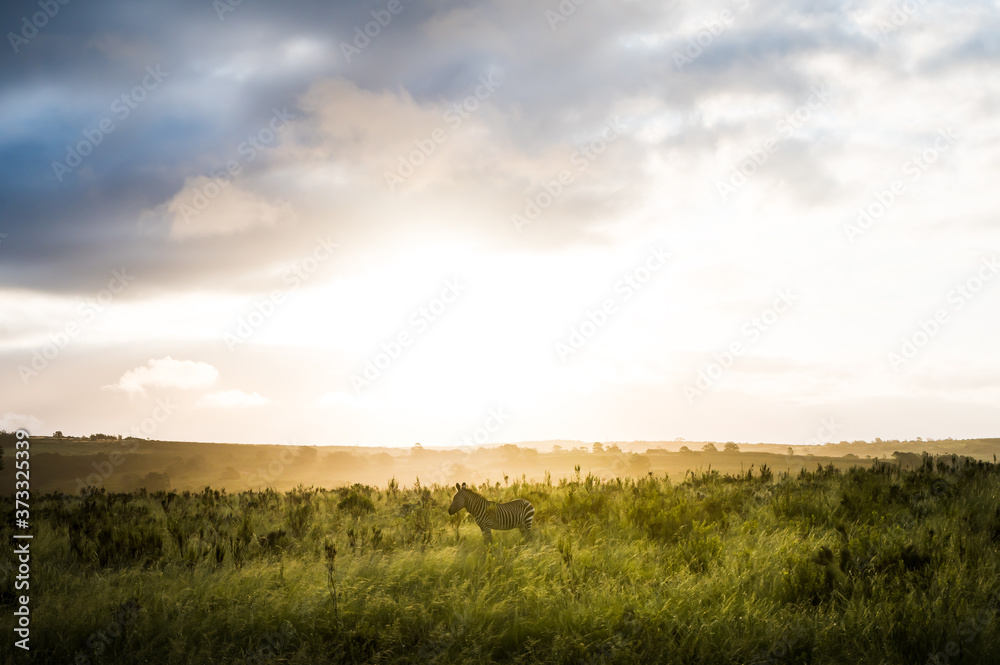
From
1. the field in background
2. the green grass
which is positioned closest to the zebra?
the green grass

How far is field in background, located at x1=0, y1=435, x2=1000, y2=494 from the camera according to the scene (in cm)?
4122

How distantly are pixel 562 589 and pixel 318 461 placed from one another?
5600 cm

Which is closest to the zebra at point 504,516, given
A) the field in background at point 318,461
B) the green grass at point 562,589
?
the green grass at point 562,589

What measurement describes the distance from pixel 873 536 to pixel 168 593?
8547 millimetres

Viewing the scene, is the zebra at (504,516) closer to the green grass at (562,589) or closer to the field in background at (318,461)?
the green grass at (562,589)

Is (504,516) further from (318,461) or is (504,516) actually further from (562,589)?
(318,461)

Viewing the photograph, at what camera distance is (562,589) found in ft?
21.5

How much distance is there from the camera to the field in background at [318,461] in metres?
41.2

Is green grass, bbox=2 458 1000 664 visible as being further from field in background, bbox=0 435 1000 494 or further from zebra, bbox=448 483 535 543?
field in background, bbox=0 435 1000 494

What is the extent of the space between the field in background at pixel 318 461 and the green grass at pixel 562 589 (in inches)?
1089

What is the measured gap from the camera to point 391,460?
6450 centimetres

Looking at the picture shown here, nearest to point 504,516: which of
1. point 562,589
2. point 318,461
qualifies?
point 562,589

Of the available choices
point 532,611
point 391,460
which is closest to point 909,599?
point 532,611

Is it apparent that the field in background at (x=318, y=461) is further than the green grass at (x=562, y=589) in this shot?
Yes
